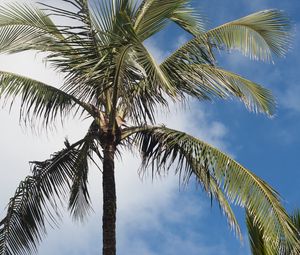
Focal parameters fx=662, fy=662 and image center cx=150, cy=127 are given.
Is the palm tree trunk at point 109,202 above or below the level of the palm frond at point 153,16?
below

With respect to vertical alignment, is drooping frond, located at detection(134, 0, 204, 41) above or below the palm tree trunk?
above

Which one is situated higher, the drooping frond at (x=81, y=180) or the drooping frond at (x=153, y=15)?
the drooping frond at (x=153, y=15)

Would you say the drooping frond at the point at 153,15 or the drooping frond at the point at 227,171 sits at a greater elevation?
the drooping frond at the point at 153,15

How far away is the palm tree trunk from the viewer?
9281mm

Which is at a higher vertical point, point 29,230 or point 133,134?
point 133,134

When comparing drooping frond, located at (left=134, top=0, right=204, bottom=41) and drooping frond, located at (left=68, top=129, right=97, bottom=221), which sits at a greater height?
drooping frond, located at (left=134, top=0, right=204, bottom=41)

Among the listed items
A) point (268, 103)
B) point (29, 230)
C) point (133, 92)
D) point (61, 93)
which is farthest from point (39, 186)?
point (268, 103)

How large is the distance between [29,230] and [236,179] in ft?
11.8

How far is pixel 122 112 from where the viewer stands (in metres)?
10.1

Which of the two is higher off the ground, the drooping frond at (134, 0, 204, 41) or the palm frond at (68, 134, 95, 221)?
the drooping frond at (134, 0, 204, 41)

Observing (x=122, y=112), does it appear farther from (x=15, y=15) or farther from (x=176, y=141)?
(x=15, y=15)

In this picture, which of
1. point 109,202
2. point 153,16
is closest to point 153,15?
point 153,16

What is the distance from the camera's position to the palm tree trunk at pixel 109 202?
9.28 meters

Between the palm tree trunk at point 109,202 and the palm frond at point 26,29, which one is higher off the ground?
the palm frond at point 26,29
